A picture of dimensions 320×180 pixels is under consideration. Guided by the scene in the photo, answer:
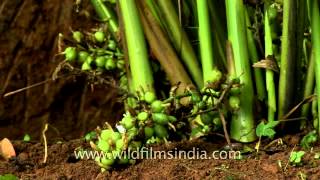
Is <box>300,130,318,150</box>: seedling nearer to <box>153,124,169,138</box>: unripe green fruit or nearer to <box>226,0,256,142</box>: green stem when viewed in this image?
<box>226,0,256,142</box>: green stem

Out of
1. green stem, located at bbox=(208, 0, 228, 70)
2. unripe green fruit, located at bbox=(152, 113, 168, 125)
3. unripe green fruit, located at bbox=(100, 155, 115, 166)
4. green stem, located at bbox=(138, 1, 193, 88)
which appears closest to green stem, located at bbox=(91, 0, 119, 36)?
green stem, located at bbox=(138, 1, 193, 88)

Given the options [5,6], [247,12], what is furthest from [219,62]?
[5,6]

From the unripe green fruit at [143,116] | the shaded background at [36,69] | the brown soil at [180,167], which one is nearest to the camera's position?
the brown soil at [180,167]

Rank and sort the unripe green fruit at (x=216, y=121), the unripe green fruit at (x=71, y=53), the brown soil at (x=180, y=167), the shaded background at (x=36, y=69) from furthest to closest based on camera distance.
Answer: the shaded background at (x=36, y=69), the unripe green fruit at (x=71, y=53), the unripe green fruit at (x=216, y=121), the brown soil at (x=180, y=167)

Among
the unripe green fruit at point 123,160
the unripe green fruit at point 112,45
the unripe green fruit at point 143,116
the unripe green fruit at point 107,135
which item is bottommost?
the unripe green fruit at point 123,160

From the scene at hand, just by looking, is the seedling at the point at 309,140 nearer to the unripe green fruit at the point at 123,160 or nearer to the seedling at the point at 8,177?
the unripe green fruit at the point at 123,160

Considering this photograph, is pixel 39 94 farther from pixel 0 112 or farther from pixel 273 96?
pixel 273 96

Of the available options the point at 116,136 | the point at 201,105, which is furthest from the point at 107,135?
the point at 201,105

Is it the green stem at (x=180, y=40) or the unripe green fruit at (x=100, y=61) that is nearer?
the green stem at (x=180, y=40)

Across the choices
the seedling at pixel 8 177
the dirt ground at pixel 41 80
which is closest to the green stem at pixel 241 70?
the seedling at pixel 8 177
